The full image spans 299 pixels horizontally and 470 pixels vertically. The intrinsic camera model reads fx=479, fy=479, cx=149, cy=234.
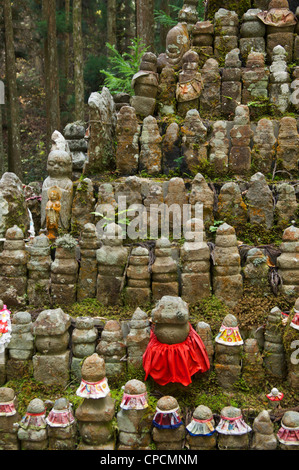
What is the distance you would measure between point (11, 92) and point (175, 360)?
9757 millimetres

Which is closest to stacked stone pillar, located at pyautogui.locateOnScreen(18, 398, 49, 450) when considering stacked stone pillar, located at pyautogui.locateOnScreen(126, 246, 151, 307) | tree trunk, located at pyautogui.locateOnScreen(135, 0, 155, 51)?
stacked stone pillar, located at pyautogui.locateOnScreen(126, 246, 151, 307)

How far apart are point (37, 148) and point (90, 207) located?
1234cm

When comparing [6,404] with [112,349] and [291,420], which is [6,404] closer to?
[112,349]

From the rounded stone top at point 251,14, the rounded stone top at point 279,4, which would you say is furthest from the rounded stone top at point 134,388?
the rounded stone top at point 279,4

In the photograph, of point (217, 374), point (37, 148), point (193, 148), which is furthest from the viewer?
point (37, 148)

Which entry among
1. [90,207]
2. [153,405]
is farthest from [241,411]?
[90,207]

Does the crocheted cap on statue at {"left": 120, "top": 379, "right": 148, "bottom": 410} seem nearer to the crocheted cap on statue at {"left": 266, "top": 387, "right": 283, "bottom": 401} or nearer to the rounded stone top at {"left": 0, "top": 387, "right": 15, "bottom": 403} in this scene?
the rounded stone top at {"left": 0, "top": 387, "right": 15, "bottom": 403}

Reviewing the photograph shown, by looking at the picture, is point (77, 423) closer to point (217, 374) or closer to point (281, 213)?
point (217, 374)

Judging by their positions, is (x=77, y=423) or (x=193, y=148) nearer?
(x=77, y=423)

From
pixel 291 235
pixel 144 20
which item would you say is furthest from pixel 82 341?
pixel 144 20

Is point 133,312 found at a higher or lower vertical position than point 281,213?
lower

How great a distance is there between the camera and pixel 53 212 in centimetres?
534

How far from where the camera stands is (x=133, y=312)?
4551 mm
